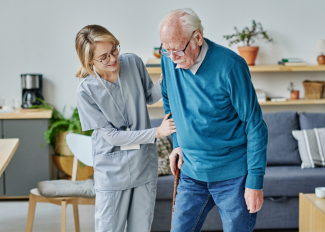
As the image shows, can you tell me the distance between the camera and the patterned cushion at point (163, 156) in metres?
3.04

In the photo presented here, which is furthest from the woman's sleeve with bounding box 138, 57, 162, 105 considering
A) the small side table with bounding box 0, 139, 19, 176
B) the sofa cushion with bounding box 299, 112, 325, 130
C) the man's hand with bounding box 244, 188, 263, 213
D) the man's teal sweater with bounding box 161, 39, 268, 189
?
the sofa cushion with bounding box 299, 112, 325, 130

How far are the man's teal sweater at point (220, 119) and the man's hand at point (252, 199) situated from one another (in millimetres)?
22

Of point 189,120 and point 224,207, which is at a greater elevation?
point 189,120

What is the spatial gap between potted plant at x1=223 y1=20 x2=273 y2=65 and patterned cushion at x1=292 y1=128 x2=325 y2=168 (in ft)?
3.00

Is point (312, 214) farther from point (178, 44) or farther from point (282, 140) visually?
point (178, 44)

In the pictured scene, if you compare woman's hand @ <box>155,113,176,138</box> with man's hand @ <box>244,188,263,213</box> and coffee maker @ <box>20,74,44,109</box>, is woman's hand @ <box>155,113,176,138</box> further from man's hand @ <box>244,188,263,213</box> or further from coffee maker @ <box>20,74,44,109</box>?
coffee maker @ <box>20,74,44,109</box>

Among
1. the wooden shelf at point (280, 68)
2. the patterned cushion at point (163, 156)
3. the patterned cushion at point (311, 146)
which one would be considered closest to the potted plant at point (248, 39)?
the wooden shelf at point (280, 68)

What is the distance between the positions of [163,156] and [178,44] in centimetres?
186

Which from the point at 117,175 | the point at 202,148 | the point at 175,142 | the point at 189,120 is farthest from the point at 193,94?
the point at 117,175

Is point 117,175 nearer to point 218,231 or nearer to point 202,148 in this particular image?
point 202,148

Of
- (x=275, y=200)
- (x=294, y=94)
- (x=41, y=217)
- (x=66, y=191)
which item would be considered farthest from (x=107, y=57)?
(x=294, y=94)

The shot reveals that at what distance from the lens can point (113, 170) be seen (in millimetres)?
1803

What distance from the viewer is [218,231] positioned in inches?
116

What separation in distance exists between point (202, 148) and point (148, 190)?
0.46m
